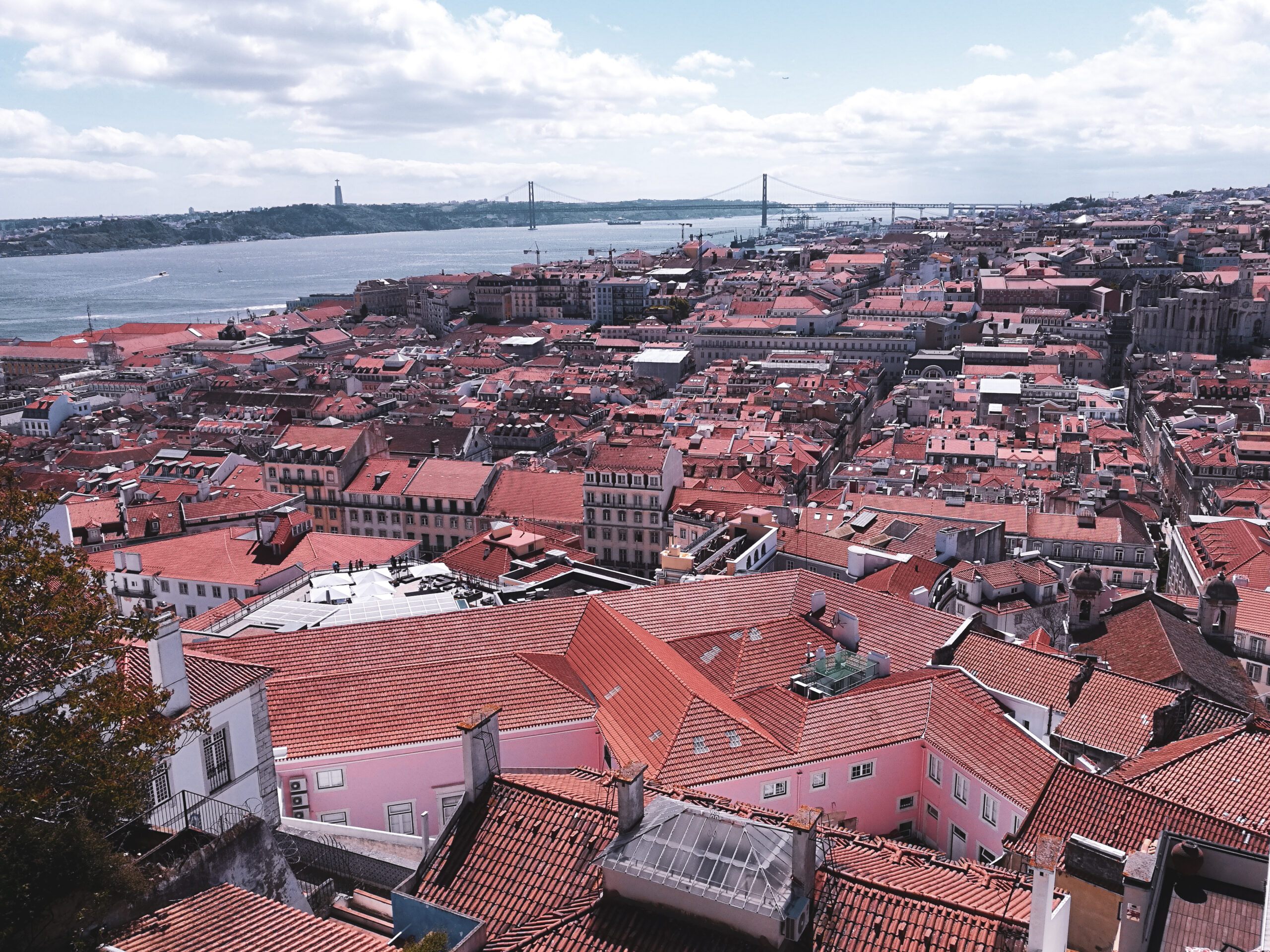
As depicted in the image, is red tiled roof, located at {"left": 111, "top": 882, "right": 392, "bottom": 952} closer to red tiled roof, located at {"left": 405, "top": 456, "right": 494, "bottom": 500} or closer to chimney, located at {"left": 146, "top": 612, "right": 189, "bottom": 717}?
chimney, located at {"left": 146, "top": 612, "right": 189, "bottom": 717}

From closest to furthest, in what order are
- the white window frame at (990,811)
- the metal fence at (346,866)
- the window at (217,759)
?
the window at (217,759) → the metal fence at (346,866) → the white window frame at (990,811)

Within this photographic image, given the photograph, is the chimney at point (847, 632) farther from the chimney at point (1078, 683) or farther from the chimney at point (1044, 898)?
the chimney at point (1044, 898)

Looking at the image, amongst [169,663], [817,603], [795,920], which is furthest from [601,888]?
[817,603]

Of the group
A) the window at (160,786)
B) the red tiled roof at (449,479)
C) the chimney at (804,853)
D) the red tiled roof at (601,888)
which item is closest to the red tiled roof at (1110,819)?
the red tiled roof at (601,888)

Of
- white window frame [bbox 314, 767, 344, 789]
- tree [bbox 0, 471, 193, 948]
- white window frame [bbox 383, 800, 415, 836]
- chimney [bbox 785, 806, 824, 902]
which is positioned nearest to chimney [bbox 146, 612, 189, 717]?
tree [bbox 0, 471, 193, 948]

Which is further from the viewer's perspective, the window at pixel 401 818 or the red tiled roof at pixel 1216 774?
the window at pixel 401 818
